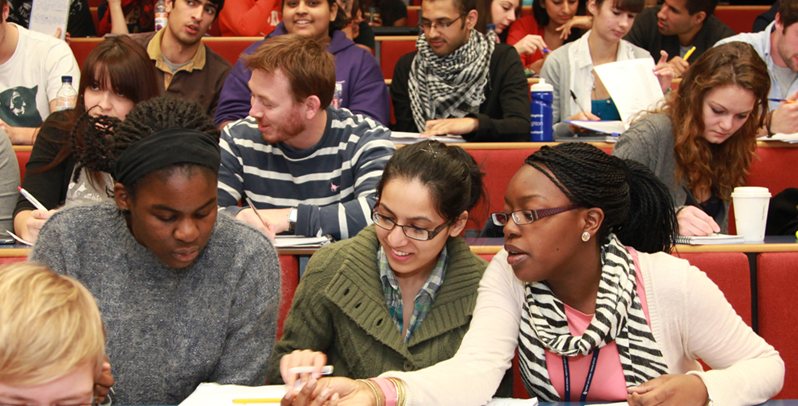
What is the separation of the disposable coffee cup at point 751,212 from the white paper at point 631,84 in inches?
41.5

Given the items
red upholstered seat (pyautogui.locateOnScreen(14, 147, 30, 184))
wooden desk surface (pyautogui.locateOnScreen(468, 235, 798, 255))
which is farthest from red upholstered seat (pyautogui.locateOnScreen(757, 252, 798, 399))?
red upholstered seat (pyautogui.locateOnScreen(14, 147, 30, 184))

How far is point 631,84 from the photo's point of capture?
12.4ft

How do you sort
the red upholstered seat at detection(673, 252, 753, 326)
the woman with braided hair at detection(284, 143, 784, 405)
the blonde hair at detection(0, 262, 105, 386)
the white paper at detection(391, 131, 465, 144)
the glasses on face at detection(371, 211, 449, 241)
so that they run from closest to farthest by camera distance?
1. the blonde hair at detection(0, 262, 105, 386)
2. the woman with braided hair at detection(284, 143, 784, 405)
3. the glasses on face at detection(371, 211, 449, 241)
4. the red upholstered seat at detection(673, 252, 753, 326)
5. the white paper at detection(391, 131, 465, 144)

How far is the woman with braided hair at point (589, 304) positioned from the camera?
5.89ft

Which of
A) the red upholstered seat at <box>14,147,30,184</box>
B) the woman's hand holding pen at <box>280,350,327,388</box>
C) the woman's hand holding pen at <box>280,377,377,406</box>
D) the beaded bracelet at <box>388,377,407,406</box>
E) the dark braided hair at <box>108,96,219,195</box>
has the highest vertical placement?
the dark braided hair at <box>108,96,219,195</box>

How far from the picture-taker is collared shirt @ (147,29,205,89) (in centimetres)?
415

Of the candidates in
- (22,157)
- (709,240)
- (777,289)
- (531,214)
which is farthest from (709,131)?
(22,157)

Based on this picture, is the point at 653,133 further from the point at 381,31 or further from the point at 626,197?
the point at 381,31

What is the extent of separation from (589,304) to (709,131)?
1274 millimetres

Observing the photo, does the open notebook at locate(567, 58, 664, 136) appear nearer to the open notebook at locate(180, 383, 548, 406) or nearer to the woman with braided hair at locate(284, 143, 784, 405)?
the woman with braided hair at locate(284, 143, 784, 405)

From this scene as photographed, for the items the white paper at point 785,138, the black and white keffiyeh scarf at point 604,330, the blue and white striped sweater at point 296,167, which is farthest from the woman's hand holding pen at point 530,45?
the black and white keffiyeh scarf at point 604,330

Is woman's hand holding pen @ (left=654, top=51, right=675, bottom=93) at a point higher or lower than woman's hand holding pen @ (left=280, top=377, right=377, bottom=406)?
higher

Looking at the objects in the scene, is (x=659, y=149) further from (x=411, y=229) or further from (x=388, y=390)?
(x=388, y=390)

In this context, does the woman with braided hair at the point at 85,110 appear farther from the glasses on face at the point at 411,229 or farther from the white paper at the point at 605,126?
the white paper at the point at 605,126
